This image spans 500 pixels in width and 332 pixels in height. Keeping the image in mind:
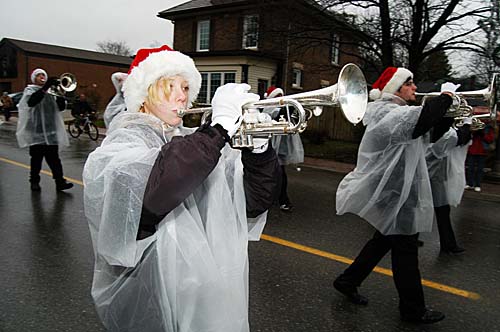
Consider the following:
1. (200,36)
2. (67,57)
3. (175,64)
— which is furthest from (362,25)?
(67,57)

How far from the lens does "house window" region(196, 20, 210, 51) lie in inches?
1017

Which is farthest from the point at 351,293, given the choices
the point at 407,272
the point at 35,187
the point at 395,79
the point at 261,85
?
the point at 261,85

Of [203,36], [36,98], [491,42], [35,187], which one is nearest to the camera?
[36,98]

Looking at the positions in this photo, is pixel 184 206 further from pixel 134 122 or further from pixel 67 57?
pixel 67 57

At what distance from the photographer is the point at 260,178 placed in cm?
189

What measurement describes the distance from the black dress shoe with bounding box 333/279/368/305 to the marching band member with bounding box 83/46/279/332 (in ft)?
6.13

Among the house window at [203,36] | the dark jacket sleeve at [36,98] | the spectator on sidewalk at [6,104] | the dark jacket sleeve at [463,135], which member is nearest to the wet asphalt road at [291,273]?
the dark jacket sleeve at [463,135]

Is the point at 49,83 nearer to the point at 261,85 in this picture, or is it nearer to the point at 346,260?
the point at 346,260

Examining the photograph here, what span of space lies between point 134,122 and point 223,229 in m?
0.60

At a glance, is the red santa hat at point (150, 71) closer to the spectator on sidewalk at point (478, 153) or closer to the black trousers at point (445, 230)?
the black trousers at point (445, 230)

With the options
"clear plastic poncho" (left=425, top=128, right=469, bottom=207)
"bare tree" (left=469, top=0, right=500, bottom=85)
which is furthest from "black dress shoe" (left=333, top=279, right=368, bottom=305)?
"bare tree" (left=469, top=0, right=500, bottom=85)

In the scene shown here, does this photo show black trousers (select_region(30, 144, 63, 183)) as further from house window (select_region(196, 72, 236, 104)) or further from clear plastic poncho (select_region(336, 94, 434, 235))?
house window (select_region(196, 72, 236, 104))

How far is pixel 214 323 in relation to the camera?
1705 millimetres

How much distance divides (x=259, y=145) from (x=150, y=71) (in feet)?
1.97
